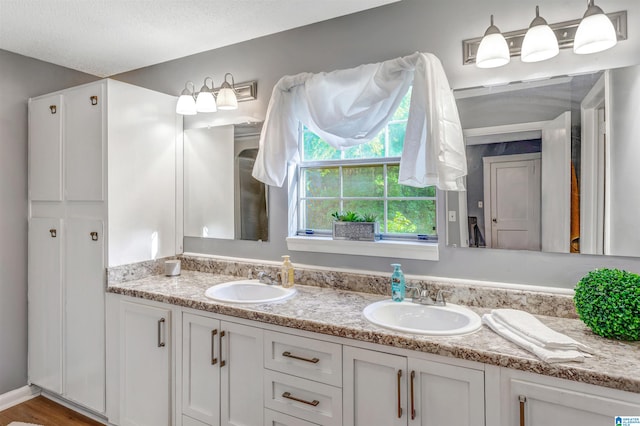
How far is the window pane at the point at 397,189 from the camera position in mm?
2037

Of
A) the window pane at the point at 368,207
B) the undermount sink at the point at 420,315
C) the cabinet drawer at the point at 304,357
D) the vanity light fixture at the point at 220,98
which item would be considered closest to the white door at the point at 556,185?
the undermount sink at the point at 420,315

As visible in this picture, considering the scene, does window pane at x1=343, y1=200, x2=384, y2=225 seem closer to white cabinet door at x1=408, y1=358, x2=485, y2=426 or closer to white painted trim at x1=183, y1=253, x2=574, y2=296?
white painted trim at x1=183, y1=253, x2=574, y2=296

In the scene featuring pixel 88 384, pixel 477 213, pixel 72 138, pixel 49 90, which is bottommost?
pixel 88 384

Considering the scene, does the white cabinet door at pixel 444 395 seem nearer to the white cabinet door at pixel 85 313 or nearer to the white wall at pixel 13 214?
the white cabinet door at pixel 85 313

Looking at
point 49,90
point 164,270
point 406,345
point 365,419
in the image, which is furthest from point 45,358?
point 406,345

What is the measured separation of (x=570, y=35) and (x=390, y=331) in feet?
4.85

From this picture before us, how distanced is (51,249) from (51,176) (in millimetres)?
491

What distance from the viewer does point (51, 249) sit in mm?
2531

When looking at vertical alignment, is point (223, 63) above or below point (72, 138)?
above

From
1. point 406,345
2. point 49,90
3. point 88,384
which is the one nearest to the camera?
point 406,345

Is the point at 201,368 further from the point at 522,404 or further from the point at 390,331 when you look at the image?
the point at 522,404

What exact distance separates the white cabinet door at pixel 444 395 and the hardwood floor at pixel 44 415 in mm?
2105

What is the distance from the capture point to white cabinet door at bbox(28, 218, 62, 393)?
2.50m

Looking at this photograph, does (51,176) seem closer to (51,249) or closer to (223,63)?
(51,249)
